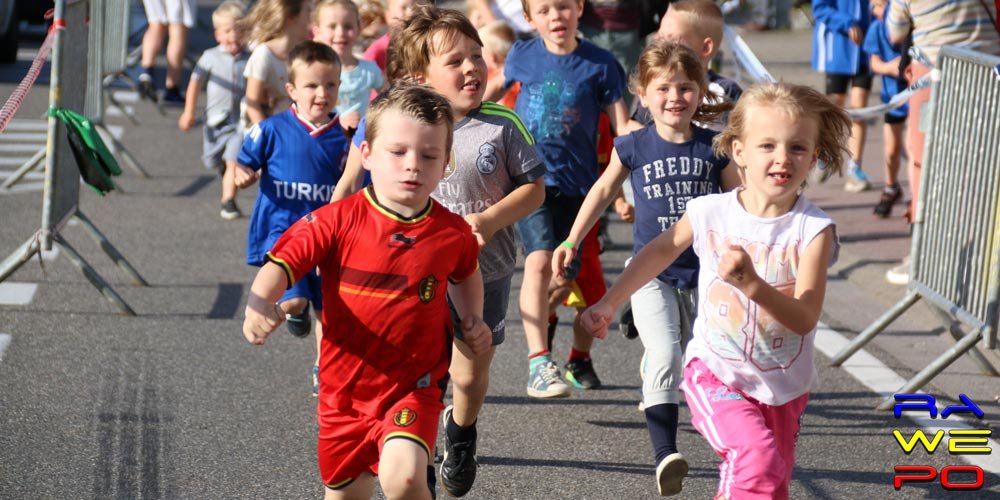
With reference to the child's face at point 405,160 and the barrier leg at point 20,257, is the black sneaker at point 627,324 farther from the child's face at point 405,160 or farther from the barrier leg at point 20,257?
the barrier leg at point 20,257

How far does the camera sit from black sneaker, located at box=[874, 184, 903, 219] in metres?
10.8

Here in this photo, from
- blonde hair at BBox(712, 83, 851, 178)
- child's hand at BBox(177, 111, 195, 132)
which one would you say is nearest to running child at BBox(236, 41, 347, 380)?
blonde hair at BBox(712, 83, 851, 178)

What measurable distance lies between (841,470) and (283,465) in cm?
216

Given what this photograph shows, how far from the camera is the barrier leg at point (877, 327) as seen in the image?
7043mm

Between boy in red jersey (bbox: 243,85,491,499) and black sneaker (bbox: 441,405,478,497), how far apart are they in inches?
32.6

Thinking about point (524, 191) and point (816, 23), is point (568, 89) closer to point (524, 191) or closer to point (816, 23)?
point (524, 191)

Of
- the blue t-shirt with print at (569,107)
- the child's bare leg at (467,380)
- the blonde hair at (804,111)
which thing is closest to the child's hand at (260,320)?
the child's bare leg at (467,380)

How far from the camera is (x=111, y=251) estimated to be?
26.8 feet

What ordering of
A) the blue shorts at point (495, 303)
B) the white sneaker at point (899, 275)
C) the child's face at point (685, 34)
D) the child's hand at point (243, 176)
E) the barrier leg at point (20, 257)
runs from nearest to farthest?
the blue shorts at point (495, 303) < the child's hand at point (243, 176) < the child's face at point (685, 34) < the barrier leg at point (20, 257) < the white sneaker at point (899, 275)

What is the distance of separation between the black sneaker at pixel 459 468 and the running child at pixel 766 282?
942mm

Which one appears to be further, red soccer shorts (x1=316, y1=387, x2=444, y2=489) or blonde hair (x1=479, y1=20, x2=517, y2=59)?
blonde hair (x1=479, y1=20, x2=517, y2=59)

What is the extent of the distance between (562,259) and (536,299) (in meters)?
0.89

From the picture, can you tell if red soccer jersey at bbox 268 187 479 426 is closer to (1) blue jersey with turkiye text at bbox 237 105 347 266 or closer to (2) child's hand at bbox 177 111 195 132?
(1) blue jersey with turkiye text at bbox 237 105 347 266

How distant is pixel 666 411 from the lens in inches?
204
